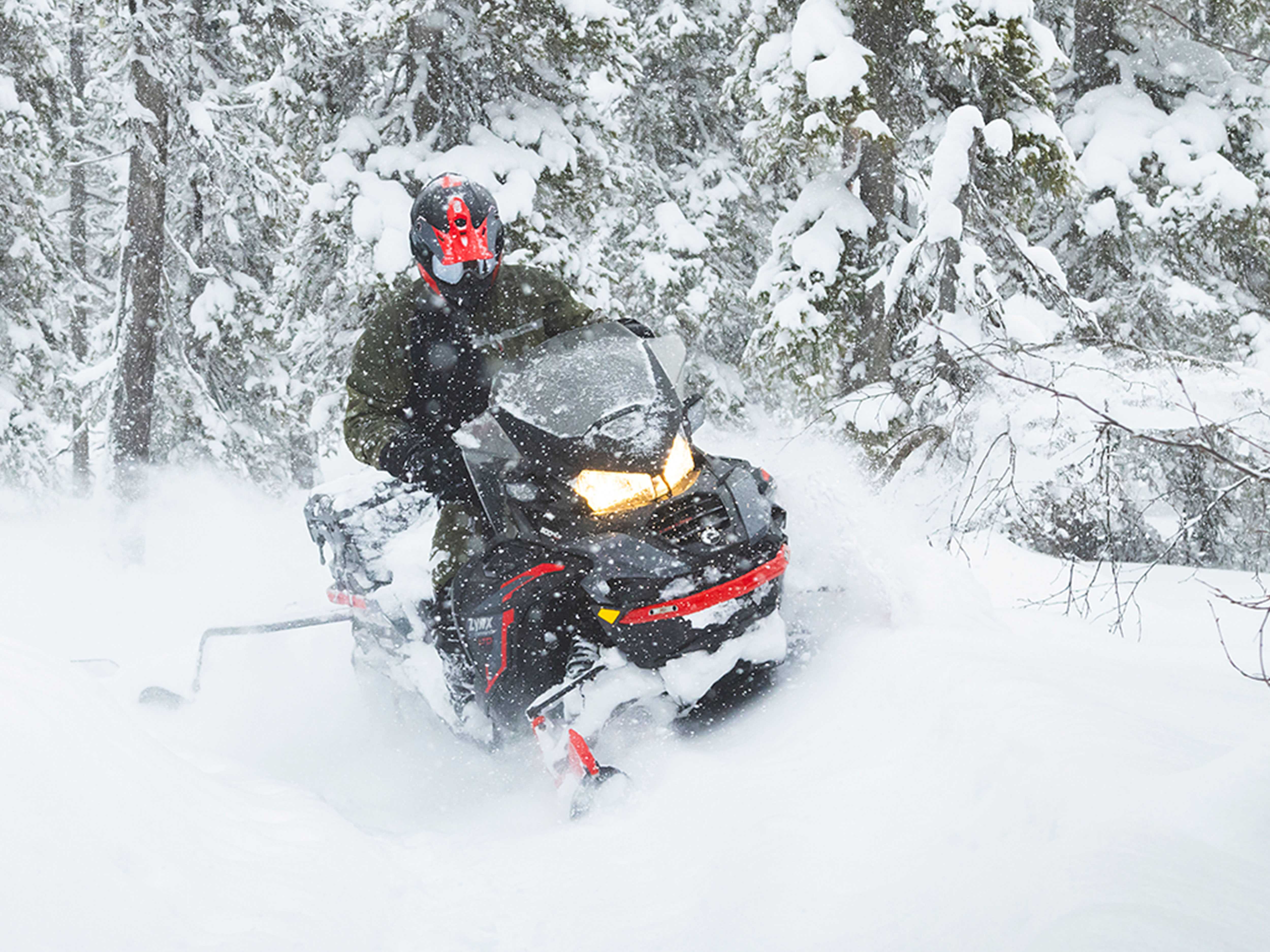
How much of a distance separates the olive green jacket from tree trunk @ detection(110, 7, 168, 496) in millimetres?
9794

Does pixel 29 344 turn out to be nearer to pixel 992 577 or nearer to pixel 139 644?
pixel 139 644

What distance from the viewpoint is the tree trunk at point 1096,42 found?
995 centimetres

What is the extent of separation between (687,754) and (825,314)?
22.6 ft

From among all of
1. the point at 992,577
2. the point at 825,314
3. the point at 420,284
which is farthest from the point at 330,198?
the point at 992,577

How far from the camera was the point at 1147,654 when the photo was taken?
3.61 m

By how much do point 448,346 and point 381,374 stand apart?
33 centimetres

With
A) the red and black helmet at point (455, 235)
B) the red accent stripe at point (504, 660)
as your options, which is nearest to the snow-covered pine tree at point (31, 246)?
the red and black helmet at point (455, 235)

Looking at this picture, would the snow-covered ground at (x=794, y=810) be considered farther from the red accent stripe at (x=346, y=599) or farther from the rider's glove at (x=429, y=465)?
the rider's glove at (x=429, y=465)

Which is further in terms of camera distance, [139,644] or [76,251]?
[76,251]

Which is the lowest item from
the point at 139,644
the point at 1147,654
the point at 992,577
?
the point at 139,644

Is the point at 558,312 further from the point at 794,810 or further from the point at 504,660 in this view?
the point at 794,810

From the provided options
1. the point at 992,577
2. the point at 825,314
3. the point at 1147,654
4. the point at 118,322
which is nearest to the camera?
the point at 1147,654

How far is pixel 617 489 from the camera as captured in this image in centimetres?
314

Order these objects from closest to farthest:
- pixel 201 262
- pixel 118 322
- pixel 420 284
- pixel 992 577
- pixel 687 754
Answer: pixel 687 754 → pixel 420 284 → pixel 992 577 → pixel 118 322 → pixel 201 262
